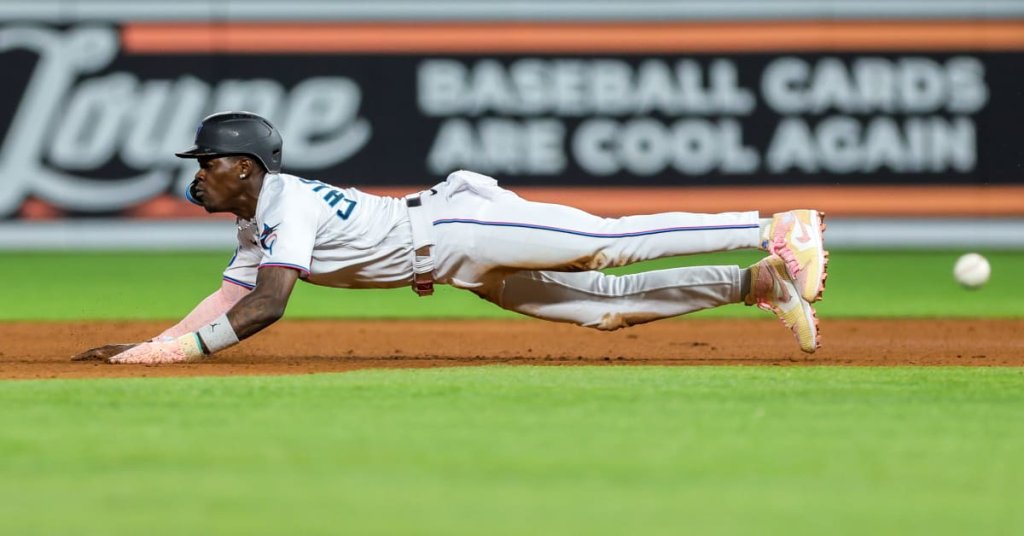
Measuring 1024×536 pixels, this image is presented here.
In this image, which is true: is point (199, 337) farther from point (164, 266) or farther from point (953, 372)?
point (164, 266)

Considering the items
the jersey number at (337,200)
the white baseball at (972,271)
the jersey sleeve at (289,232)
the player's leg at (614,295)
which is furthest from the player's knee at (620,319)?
the white baseball at (972,271)

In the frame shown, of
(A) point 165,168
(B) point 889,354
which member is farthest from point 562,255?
(A) point 165,168

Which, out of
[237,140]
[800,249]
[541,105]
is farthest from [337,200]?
[541,105]

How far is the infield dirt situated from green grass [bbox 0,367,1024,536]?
86cm

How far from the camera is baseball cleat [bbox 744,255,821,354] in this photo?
695 centimetres

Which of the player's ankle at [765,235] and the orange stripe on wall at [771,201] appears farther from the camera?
the orange stripe on wall at [771,201]

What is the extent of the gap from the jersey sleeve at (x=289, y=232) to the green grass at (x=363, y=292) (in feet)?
12.1

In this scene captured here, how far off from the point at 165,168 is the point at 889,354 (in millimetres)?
8597

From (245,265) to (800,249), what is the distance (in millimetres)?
2469

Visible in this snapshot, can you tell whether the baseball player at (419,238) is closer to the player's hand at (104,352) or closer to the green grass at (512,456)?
the player's hand at (104,352)

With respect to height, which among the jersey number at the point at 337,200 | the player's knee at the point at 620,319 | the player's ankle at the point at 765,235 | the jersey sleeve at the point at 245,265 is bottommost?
the player's knee at the point at 620,319

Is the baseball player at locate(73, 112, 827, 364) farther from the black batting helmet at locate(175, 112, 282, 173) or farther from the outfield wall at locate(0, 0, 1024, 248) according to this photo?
the outfield wall at locate(0, 0, 1024, 248)

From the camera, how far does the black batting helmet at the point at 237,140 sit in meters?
6.68

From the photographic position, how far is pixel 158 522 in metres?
3.61
